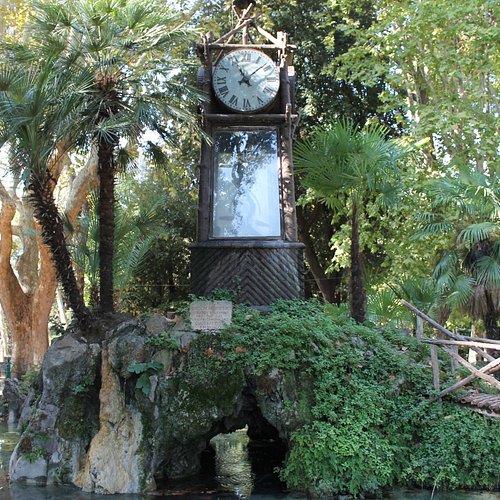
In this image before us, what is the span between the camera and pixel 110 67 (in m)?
10.8

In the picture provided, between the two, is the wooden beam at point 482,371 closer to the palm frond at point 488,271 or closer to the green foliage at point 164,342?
the green foliage at point 164,342

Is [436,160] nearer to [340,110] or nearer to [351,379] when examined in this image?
[340,110]

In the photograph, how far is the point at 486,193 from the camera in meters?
13.2

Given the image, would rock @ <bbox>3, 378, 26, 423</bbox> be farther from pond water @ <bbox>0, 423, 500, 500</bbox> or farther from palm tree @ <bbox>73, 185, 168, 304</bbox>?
pond water @ <bbox>0, 423, 500, 500</bbox>

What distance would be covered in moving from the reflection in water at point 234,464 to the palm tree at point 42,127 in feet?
10.8

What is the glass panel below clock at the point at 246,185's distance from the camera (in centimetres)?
1245

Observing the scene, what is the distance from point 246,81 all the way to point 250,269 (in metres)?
3.78

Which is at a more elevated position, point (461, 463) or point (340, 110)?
point (340, 110)

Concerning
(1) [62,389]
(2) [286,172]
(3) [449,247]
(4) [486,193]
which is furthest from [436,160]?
(1) [62,389]

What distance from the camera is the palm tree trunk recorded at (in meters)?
10.1

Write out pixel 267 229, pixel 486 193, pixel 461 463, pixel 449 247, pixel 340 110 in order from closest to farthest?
pixel 461 463 → pixel 267 229 → pixel 486 193 → pixel 449 247 → pixel 340 110

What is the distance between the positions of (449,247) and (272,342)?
10.0m

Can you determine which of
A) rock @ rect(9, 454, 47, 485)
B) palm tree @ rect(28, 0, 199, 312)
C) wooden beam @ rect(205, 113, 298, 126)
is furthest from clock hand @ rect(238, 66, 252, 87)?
rock @ rect(9, 454, 47, 485)

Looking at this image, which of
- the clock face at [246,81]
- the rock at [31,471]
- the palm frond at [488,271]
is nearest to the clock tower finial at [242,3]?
the clock face at [246,81]
